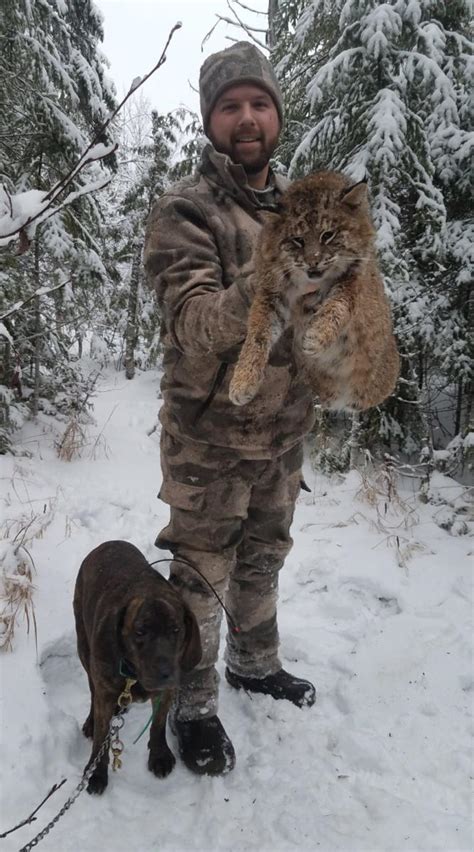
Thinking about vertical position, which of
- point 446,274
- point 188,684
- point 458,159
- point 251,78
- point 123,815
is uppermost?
point 458,159

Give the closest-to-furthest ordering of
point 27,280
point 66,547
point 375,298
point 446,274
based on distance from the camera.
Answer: point 375,298 < point 66,547 < point 446,274 < point 27,280

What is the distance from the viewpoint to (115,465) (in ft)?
22.0

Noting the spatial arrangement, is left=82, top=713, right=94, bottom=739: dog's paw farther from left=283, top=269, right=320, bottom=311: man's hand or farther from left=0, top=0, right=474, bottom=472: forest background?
left=0, top=0, right=474, bottom=472: forest background

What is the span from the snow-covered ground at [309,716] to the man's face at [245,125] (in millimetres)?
2842

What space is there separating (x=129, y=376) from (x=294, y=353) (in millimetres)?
11733

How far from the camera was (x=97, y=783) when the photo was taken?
2.43 meters

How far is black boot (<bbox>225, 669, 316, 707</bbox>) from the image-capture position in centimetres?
303

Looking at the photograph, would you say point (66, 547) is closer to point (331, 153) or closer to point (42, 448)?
point (42, 448)

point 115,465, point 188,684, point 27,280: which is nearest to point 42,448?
point 115,465

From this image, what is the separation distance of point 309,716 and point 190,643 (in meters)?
0.99

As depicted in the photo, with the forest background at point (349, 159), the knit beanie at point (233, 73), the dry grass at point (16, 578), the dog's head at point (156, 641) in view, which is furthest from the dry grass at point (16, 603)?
the knit beanie at point (233, 73)

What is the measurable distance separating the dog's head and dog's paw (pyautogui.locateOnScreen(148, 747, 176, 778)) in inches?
19.9

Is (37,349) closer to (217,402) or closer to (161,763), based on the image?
(217,402)

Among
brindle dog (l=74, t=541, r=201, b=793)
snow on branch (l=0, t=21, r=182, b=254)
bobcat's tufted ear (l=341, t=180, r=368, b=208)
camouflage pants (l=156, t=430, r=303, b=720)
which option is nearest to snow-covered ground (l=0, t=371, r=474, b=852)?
brindle dog (l=74, t=541, r=201, b=793)
